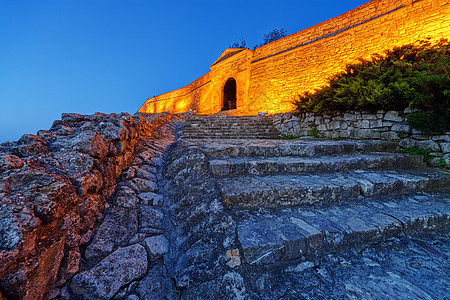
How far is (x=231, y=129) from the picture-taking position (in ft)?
19.6

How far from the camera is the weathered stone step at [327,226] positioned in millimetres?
1219

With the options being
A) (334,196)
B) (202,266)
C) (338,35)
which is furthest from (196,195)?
(338,35)

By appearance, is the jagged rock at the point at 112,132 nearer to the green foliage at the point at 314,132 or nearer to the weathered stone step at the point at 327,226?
the weathered stone step at the point at 327,226

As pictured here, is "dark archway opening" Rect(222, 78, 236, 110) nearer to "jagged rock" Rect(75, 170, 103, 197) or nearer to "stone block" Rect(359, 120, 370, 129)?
"stone block" Rect(359, 120, 370, 129)

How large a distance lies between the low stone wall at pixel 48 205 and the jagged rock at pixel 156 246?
472 millimetres

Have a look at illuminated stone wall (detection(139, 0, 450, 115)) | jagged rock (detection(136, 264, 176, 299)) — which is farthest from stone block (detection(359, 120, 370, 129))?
illuminated stone wall (detection(139, 0, 450, 115))

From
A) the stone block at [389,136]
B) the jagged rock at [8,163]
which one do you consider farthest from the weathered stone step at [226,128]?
the jagged rock at [8,163]

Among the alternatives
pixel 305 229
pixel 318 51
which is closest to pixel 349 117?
pixel 305 229

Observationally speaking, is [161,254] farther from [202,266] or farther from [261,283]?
[261,283]

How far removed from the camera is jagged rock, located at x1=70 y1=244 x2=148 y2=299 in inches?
45.8

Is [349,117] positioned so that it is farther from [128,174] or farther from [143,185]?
[128,174]

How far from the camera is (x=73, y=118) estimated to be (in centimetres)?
227

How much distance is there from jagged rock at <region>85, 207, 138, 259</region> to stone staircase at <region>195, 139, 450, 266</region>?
3.02 ft

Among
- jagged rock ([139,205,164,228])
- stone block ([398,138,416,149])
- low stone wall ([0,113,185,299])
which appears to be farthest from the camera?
stone block ([398,138,416,149])
